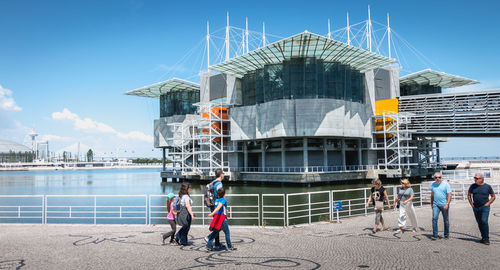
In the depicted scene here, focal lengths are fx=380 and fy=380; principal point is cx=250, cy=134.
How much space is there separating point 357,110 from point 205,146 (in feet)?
83.4

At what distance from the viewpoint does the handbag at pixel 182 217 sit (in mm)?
10116

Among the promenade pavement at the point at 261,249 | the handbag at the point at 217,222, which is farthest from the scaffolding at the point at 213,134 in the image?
the handbag at the point at 217,222

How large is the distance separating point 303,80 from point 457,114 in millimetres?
22638

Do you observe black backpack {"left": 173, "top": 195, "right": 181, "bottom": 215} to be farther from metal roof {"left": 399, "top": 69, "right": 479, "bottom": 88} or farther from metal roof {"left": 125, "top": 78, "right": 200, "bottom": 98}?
metal roof {"left": 399, "top": 69, "right": 479, "bottom": 88}

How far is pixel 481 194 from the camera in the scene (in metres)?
9.95

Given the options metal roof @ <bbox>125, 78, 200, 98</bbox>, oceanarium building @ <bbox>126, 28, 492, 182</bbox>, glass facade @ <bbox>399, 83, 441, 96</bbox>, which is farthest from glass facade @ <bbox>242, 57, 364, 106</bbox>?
glass facade @ <bbox>399, 83, 441, 96</bbox>

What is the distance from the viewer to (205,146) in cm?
6438

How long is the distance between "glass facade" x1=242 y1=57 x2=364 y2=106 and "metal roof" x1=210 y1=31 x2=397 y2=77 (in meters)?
0.96

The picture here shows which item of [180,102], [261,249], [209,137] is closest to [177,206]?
[261,249]

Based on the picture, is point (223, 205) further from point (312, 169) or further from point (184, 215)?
point (312, 169)

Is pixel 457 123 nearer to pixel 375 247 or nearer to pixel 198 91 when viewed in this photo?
pixel 198 91

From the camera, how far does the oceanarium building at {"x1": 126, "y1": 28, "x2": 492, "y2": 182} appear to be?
5172 cm

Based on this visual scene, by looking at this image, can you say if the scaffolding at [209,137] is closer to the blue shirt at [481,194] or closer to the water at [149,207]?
the water at [149,207]

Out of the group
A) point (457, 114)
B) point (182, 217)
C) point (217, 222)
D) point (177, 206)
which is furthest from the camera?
point (457, 114)
